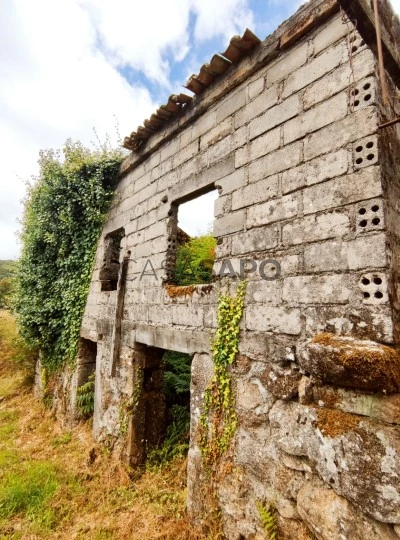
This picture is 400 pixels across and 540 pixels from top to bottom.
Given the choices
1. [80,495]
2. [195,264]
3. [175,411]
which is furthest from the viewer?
[195,264]

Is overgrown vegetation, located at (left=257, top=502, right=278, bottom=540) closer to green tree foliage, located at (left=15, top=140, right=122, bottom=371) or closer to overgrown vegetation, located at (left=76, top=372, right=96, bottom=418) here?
overgrown vegetation, located at (left=76, top=372, right=96, bottom=418)

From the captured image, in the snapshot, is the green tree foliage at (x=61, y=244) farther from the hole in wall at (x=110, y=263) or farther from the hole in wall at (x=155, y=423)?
the hole in wall at (x=155, y=423)

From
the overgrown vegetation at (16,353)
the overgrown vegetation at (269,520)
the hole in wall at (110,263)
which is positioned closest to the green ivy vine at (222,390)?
the overgrown vegetation at (269,520)

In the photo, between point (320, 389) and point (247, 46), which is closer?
point (320, 389)

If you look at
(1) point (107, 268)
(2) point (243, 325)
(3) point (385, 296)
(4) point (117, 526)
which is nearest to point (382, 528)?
(3) point (385, 296)

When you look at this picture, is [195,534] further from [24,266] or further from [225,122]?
[24,266]

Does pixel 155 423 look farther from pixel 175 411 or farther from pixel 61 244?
pixel 61 244

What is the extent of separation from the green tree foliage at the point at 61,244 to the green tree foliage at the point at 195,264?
1762 millimetres

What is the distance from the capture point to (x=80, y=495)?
145 inches

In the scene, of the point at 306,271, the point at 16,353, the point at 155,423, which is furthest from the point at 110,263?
the point at 16,353

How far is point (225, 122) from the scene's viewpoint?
10.7 feet

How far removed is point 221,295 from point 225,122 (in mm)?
1930

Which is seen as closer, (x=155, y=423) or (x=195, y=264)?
(x=155, y=423)

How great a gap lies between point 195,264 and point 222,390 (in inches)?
143
